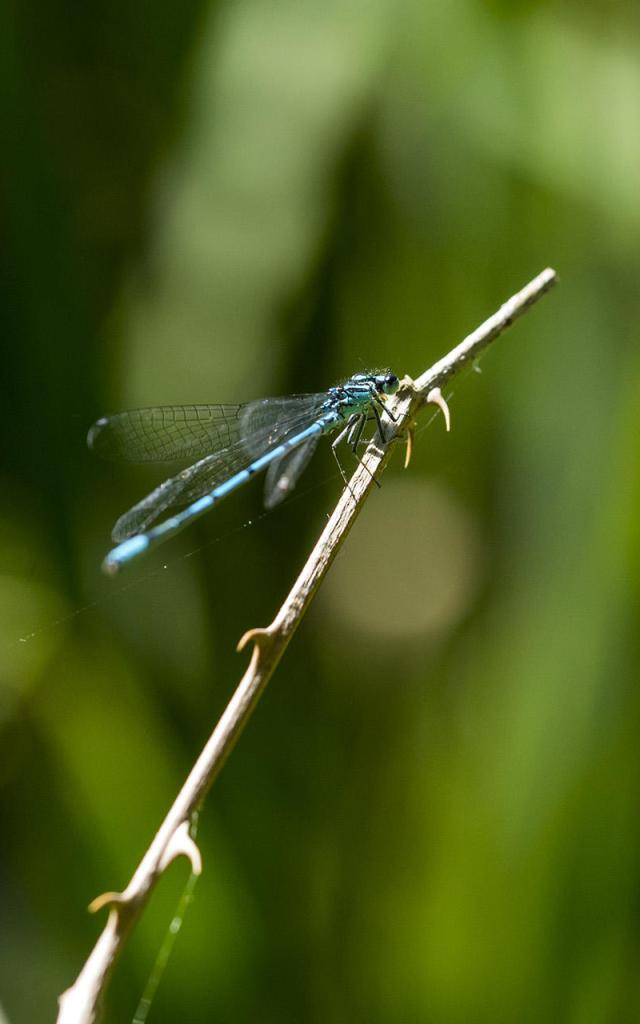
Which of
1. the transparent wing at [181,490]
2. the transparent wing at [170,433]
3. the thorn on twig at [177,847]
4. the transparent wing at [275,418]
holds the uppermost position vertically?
the transparent wing at [170,433]

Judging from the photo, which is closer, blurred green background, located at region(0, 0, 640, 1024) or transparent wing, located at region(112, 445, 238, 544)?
transparent wing, located at region(112, 445, 238, 544)

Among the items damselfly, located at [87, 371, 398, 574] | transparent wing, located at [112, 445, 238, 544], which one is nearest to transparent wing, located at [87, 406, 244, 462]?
damselfly, located at [87, 371, 398, 574]

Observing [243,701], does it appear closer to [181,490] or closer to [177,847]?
[177,847]

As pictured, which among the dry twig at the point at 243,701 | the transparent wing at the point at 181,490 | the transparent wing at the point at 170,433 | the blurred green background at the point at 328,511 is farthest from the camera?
the transparent wing at the point at 170,433

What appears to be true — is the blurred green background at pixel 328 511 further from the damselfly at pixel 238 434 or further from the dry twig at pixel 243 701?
the dry twig at pixel 243 701

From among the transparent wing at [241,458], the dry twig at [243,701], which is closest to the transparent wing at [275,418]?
the transparent wing at [241,458]

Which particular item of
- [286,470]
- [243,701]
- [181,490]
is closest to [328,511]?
[286,470]

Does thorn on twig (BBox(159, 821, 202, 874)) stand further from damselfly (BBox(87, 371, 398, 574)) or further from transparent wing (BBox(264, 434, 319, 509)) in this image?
transparent wing (BBox(264, 434, 319, 509))
